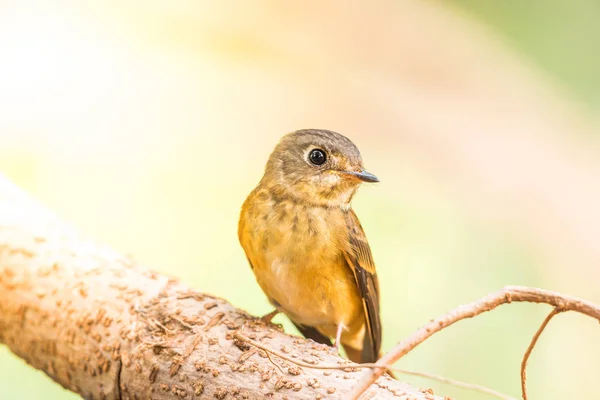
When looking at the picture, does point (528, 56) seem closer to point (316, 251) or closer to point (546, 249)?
point (546, 249)

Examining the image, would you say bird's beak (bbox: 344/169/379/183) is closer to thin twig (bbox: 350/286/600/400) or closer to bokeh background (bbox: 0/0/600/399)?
thin twig (bbox: 350/286/600/400)

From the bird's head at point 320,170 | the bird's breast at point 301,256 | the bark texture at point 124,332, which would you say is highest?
the bird's head at point 320,170

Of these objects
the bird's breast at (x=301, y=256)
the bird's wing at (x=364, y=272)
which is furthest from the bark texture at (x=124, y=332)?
the bird's wing at (x=364, y=272)

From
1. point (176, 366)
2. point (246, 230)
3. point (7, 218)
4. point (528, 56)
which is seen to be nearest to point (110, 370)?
point (176, 366)

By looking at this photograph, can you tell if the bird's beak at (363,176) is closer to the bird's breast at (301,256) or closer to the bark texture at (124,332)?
the bird's breast at (301,256)

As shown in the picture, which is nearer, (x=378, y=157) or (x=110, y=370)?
(x=110, y=370)

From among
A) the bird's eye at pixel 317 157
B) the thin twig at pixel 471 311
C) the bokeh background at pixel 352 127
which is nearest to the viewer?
the thin twig at pixel 471 311
